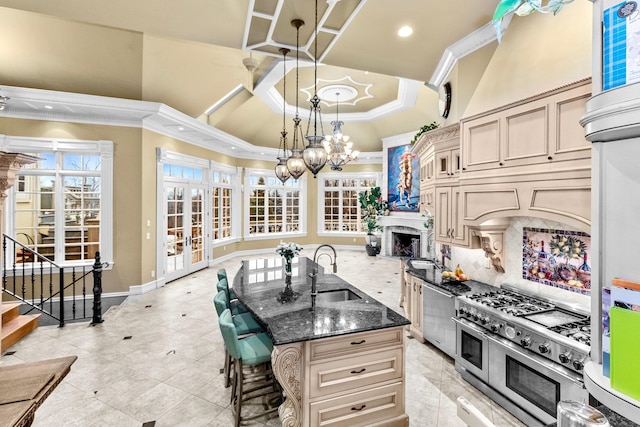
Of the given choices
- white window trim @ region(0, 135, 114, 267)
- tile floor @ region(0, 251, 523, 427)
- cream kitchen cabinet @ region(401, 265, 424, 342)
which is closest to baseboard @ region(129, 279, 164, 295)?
tile floor @ region(0, 251, 523, 427)

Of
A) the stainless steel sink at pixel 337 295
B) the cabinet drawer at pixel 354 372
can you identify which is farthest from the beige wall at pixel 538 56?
the cabinet drawer at pixel 354 372

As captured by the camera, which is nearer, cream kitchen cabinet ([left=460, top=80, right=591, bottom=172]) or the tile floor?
cream kitchen cabinet ([left=460, top=80, right=591, bottom=172])

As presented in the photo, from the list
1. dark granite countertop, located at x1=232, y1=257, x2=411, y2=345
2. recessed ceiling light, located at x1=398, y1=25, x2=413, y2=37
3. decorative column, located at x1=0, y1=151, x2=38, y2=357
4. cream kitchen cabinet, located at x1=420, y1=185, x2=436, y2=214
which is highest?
recessed ceiling light, located at x1=398, y1=25, x2=413, y2=37

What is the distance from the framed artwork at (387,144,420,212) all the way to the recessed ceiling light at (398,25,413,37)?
5.84 m

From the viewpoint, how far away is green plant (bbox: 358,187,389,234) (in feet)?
33.0

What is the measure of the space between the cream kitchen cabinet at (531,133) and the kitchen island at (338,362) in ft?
5.68

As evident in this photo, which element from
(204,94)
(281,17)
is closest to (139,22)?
(281,17)

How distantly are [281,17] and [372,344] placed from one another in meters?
3.21

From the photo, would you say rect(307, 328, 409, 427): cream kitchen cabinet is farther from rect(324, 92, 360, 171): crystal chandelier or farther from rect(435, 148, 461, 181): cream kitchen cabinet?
rect(324, 92, 360, 171): crystal chandelier

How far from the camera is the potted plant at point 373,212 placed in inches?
396

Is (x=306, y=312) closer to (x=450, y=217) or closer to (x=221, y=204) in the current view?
(x=450, y=217)

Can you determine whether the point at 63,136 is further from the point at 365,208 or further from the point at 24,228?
the point at 365,208

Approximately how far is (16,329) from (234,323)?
10.3 ft

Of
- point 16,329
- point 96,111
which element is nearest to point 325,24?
point 96,111
